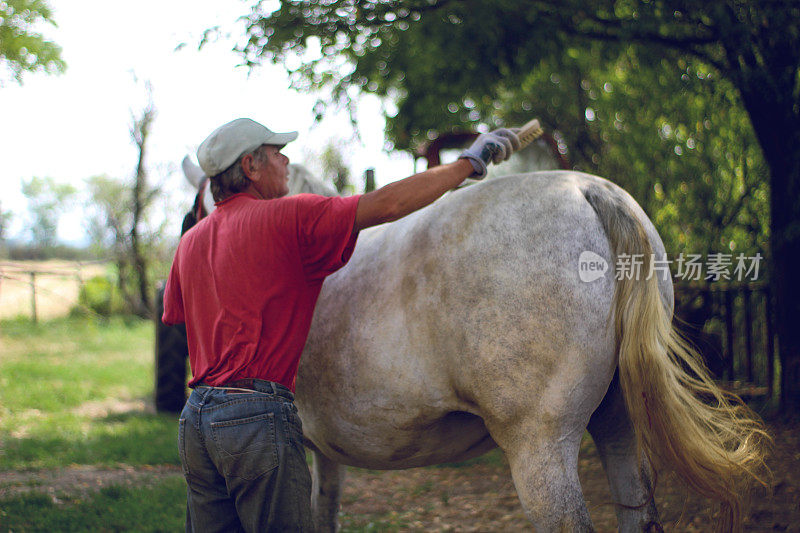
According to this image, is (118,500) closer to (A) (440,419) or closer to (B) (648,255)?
(A) (440,419)

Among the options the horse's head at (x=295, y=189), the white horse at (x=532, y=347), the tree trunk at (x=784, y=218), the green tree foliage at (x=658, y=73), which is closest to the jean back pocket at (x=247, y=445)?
the white horse at (x=532, y=347)

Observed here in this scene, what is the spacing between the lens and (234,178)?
218 centimetres

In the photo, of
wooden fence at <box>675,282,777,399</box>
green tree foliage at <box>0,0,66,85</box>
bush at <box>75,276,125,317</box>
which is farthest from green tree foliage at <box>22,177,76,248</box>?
wooden fence at <box>675,282,777,399</box>

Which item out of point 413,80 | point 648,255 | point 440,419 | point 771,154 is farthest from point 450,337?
point 413,80

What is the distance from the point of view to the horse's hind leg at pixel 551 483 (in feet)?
6.49

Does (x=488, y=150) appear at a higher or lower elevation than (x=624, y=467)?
higher

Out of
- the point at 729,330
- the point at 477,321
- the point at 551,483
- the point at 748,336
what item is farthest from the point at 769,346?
the point at 477,321

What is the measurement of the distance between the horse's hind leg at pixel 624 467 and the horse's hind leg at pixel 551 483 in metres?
0.47

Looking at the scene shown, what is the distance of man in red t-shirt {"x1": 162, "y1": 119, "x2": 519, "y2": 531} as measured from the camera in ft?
6.26

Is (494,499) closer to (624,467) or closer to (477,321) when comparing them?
(624,467)

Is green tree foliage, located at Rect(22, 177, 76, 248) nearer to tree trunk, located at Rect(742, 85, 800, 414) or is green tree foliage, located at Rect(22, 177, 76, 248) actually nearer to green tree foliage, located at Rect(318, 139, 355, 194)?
green tree foliage, located at Rect(318, 139, 355, 194)

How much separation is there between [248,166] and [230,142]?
10 cm

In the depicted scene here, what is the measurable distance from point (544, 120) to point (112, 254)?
13.3 meters

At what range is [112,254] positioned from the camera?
1809cm
